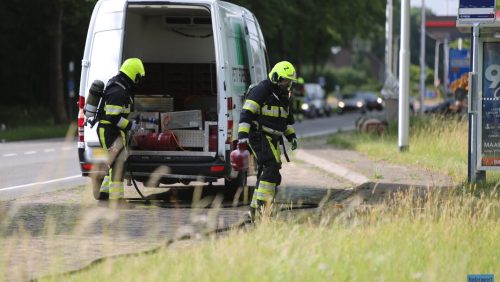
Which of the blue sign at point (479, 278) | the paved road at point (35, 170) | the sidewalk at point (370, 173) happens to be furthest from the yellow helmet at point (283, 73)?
the blue sign at point (479, 278)

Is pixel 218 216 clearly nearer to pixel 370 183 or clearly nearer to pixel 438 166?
pixel 370 183

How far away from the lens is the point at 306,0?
50.8 m

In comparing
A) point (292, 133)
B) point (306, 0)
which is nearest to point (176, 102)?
point (292, 133)

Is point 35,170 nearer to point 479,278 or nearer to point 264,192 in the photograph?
point 264,192

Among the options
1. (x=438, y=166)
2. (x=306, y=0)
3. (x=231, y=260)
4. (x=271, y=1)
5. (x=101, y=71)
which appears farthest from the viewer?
(x=306, y=0)

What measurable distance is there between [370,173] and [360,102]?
2359 inches

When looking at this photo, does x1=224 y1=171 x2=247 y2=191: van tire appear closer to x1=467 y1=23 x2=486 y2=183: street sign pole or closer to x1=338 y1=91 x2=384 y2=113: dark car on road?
x1=467 y1=23 x2=486 y2=183: street sign pole

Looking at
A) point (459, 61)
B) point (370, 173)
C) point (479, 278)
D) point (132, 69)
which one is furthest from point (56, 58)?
point (479, 278)

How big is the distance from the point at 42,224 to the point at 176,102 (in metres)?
4.98

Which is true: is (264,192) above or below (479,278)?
above

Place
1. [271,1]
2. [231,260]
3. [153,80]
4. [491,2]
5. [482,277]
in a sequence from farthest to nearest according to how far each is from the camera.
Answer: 1. [271,1]
2. [153,80]
3. [491,2]
4. [231,260]
5. [482,277]

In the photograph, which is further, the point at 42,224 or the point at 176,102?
the point at 176,102

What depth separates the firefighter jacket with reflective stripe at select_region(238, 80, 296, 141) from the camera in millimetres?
11867

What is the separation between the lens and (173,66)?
1609 cm
